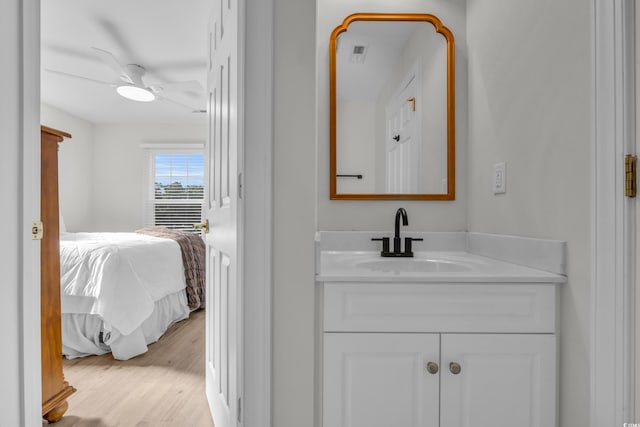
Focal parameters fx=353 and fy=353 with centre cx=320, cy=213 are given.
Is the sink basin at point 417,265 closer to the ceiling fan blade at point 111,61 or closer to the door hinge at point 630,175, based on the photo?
the door hinge at point 630,175

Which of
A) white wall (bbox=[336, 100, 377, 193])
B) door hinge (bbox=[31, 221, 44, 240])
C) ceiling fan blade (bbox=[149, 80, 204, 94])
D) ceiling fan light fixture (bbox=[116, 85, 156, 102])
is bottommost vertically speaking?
door hinge (bbox=[31, 221, 44, 240])

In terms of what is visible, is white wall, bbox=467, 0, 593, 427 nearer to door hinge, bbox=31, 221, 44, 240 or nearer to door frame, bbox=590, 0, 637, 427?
door frame, bbox=590, 0, 637, 427

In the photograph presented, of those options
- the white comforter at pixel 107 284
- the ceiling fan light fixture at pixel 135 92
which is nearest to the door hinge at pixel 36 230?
the white comforter at pixel 107 284

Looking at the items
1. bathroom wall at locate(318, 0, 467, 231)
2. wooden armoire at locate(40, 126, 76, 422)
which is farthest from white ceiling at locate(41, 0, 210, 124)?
wooden armoire at locate(40, 126, 76, 422)

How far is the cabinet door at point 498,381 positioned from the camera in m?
1.10

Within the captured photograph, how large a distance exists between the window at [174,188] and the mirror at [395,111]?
13.8ft

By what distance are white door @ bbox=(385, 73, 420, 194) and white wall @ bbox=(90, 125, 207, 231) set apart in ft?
14.1

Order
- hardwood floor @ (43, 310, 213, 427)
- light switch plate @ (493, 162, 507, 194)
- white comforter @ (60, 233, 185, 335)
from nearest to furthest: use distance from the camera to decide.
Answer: light switch plate @ (493, 162, 507, 194) → hardwood floor @ (43, 310, 213, 427) → white comforter @ (60, 233, 185, 335)

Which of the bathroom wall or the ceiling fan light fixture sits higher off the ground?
the ceiling fan light fixture

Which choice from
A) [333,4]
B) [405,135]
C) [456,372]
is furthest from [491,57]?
[456,372]

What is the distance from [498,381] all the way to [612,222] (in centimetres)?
57

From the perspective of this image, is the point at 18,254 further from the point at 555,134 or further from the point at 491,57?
the point at 491,57

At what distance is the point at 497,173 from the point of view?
1.47 metres

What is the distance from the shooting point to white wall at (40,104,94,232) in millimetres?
4711
